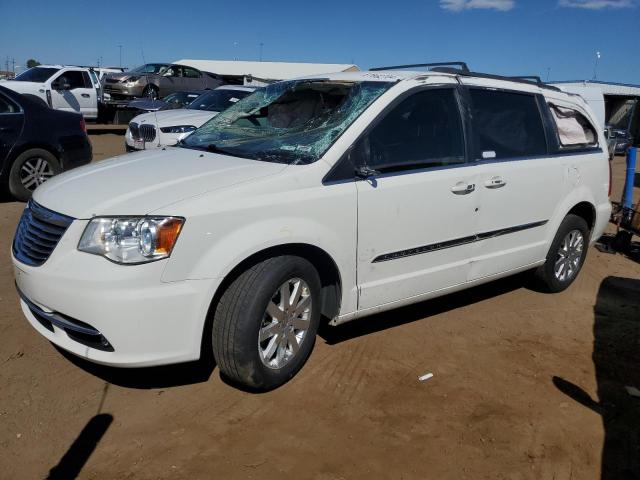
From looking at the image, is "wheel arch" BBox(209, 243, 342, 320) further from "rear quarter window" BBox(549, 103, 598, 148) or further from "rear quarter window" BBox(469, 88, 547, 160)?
"rear quarter window" BBox(549, 103, 598, 148)

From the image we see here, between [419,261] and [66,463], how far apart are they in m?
2.35

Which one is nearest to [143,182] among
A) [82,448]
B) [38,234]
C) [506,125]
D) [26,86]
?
[38,234]

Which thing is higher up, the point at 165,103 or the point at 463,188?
the point at 165,103

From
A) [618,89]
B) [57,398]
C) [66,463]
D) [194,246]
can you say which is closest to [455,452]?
[194,246]

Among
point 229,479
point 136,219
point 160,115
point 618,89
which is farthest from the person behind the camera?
point 618,89

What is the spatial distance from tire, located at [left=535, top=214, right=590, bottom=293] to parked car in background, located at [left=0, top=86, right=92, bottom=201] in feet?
20.9

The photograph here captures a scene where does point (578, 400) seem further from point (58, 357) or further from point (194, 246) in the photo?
point (58, 357)

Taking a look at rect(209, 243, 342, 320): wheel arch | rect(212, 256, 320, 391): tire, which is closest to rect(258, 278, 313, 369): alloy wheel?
rect(212, 256, 320, 391): tire

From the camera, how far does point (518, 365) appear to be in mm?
3873

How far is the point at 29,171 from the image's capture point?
7.66 m

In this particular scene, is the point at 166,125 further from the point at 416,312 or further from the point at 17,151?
the point at 416,312

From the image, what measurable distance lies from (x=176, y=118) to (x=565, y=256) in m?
7.16

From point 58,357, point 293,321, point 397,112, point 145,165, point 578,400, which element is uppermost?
point 397,112

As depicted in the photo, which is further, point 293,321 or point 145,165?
point 145,165
